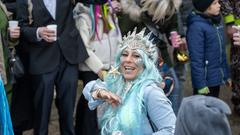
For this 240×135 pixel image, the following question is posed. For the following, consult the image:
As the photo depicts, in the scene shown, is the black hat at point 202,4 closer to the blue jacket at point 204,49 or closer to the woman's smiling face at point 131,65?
the blue jacket at point 204,49

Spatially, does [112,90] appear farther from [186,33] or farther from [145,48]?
[186,33]

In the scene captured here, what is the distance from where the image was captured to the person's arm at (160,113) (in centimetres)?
365

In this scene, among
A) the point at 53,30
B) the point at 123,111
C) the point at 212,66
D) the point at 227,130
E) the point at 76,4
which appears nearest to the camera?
the point at 227,130

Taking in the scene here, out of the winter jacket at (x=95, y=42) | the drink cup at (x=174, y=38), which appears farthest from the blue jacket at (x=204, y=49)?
the winter jacket at (x=95, y=42)

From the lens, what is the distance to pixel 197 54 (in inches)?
220

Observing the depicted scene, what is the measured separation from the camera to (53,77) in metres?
5.23

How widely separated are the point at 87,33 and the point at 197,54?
106cm

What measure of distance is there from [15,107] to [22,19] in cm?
82

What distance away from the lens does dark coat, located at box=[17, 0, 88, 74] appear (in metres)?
5.05

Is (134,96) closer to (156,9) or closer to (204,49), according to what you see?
(156,9)

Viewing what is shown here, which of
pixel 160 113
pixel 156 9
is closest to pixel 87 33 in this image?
pixel 156 9

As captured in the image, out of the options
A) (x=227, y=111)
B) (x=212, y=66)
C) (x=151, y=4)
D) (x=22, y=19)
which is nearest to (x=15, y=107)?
(x=22, y=19)

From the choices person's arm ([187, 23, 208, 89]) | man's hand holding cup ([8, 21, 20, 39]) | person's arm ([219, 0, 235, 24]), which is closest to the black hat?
person's arm ([187, 23, 208, 89])

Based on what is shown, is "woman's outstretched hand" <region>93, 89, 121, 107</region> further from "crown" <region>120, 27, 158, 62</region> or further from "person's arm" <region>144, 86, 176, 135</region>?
"crown" <region>120, 27, 158, 62</region>
